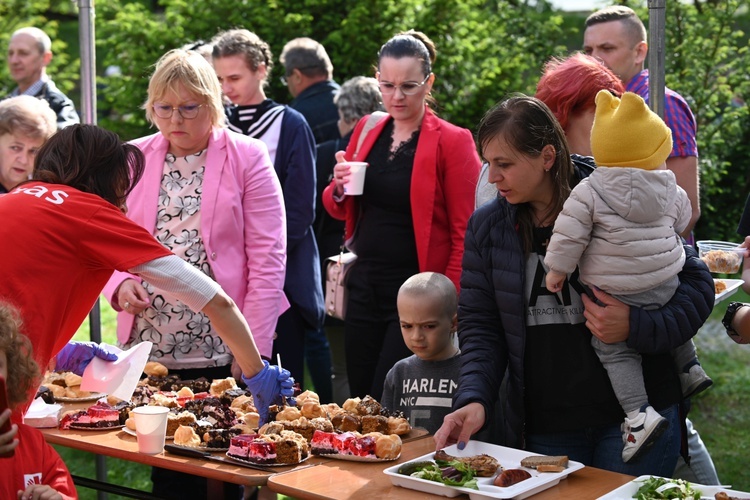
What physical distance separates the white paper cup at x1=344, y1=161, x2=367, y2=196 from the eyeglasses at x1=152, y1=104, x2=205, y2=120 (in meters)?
0.76

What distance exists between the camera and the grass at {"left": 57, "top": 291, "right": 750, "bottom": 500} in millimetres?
6031

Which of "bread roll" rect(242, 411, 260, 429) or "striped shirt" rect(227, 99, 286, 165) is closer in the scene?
"bread roll" rect(242, 411, 260, 429)

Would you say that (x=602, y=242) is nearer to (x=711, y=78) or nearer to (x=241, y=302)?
(x=241, y=302)

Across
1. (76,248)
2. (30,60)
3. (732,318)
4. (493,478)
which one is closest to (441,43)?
(30,60)

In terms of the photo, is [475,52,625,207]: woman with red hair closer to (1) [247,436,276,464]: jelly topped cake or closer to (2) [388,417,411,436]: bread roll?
(2) [388,417,411,436]: bread roll

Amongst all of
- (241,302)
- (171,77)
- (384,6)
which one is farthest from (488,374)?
(384,6)

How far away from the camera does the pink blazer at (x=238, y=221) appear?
13.7ft

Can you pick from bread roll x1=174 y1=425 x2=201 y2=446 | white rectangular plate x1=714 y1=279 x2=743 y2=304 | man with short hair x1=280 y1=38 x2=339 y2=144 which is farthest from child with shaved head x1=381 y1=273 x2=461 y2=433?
man with short hair x1=280 y1=38 x2=339 y2=144

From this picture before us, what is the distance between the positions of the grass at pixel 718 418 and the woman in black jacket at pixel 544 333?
9.63 feet

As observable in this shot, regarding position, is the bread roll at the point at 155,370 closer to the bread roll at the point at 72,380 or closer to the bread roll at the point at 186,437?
the bread roll at the point at 72,380

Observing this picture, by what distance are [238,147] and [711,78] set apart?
179 inches

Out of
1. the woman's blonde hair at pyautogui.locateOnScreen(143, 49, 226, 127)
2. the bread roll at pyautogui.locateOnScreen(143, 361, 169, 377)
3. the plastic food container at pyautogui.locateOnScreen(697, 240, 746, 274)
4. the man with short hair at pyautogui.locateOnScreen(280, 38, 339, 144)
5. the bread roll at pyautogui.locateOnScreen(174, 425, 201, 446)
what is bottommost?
the bread roll at pyautogui.locateOnScreen(174, 425, 201, 446)

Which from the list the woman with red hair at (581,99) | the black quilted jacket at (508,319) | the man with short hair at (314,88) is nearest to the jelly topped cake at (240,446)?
the black quilted jacket at (508,319)

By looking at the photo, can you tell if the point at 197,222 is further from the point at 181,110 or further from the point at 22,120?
the point at 22,120
